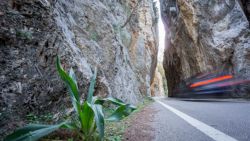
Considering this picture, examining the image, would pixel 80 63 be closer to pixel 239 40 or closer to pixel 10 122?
pixel 10 122

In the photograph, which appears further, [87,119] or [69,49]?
[69,49]

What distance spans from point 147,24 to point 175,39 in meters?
3.45

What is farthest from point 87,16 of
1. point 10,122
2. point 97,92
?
point 10,122

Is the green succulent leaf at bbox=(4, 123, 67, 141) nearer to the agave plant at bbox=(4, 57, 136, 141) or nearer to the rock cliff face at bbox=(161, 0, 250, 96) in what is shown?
the agave plant at bbox=(4, 57, 136, 141)

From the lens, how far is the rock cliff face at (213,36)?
12680mm

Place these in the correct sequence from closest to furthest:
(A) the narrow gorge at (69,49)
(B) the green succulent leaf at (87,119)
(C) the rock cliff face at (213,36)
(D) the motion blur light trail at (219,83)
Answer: (B) the green succulent leaf at (87,119) → (A) the narrow gorge at (69,49) → (D) the motion blur light trail at (219,83) → (C) the rock cliff face at (213,36)

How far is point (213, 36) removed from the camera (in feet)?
48.3

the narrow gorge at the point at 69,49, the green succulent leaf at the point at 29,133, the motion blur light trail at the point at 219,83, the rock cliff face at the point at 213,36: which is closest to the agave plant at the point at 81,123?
the green succulent leaf at the point at 29,133

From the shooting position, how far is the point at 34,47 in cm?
291

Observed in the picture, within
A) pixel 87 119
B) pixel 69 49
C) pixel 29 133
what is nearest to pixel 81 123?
pixel 87 119

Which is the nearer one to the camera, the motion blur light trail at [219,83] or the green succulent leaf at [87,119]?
the green succulent leaf at [87,119]

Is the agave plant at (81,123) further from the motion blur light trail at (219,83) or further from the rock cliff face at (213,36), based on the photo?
the rock cliff face at (213,36)

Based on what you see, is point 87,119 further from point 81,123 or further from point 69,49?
point 69,49

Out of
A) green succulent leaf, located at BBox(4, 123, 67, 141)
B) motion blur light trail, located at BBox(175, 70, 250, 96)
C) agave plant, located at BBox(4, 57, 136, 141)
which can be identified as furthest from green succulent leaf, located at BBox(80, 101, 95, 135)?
motion blur light trail, located at BBox(175, 70, 250, 96)
